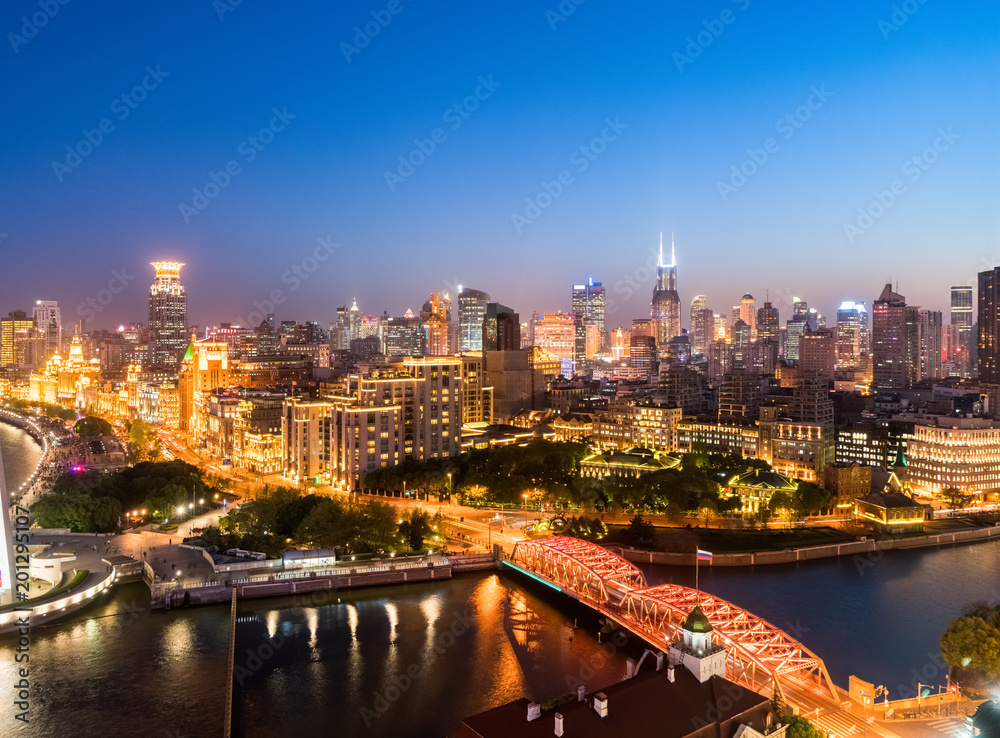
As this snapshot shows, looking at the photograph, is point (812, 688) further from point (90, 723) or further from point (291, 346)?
point (291, 346)

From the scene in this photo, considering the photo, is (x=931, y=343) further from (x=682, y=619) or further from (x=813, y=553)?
(x=682, y=619)

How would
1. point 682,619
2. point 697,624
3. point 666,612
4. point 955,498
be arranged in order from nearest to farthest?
point 697,624
point 682,619
point 666,612
point 955,498

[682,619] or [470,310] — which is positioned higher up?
[470,310]

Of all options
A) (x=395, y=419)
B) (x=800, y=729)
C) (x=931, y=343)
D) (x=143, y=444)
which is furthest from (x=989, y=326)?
(x=800, y=729)


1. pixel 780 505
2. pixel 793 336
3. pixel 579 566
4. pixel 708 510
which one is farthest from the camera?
pixel 793 336

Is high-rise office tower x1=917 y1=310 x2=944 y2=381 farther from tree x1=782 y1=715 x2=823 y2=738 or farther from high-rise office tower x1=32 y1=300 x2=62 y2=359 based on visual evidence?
high-rise office tower x1=32 y1=300 x2=62 y2=359

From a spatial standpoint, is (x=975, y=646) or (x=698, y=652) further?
(x=975, y=646)
